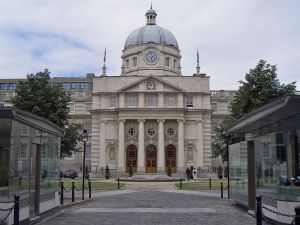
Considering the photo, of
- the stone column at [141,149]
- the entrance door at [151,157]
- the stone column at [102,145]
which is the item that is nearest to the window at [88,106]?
the stone column at [102,145]

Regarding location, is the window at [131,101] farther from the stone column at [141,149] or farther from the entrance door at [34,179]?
the entrance door at [34,179]

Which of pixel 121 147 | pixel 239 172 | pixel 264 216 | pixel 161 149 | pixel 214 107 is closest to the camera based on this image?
pixel 264 216

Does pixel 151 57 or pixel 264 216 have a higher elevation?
pixel 151 57

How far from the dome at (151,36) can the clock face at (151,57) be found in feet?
8.30

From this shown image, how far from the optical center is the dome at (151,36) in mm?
80438

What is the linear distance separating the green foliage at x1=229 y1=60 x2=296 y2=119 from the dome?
164ft

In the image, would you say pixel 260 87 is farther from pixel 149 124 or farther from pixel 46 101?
A: pixel 149 124

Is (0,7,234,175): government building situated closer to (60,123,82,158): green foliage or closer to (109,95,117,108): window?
(109,95,117,108): window

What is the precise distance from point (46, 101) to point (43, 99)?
316 mm

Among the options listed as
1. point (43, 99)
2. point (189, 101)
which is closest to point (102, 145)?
point (189, 101)

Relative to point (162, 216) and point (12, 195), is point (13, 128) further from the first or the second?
point (162, 216)

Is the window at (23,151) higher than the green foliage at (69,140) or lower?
lower

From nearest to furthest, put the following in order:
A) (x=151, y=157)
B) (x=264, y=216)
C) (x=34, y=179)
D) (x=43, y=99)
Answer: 1. (x=264, y=216)
2. (x=34, y=179)
3. (x=43, y=99)
4. (x=151, y=157)

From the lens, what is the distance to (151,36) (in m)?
80.8
